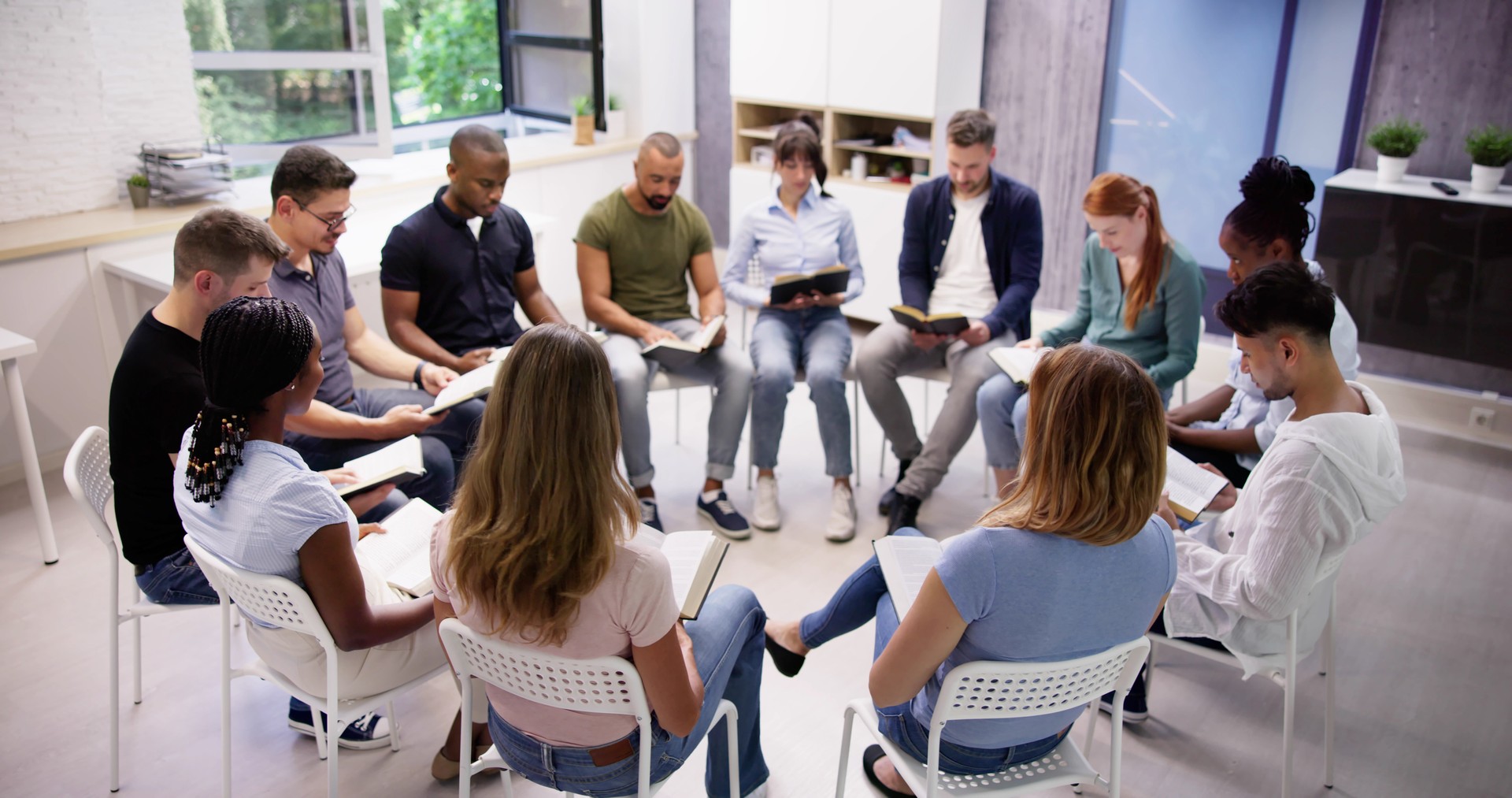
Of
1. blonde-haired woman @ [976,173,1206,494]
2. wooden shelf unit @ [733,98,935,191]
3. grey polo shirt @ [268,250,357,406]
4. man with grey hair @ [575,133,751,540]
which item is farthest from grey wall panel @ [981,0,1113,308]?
grey polo shirt @ [268,250,357,406]

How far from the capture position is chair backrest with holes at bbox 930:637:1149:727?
164 cm

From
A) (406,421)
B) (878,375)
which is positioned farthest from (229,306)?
(878,375)

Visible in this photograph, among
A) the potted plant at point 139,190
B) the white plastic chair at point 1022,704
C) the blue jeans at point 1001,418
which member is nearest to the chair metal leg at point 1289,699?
the white plastic chair at point 1022,704

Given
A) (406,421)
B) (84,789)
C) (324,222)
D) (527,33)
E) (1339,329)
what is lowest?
(84,789)

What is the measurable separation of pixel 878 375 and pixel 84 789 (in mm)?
2468

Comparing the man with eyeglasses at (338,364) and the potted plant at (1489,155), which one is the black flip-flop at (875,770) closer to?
the man with eyeglasses at (338,364)

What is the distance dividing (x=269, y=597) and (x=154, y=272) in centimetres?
238

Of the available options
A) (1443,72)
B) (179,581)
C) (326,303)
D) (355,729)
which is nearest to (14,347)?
(326,303)

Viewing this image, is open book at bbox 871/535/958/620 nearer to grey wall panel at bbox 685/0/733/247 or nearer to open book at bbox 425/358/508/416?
open book at bbox 425/358/508/416

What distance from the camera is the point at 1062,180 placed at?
5141 mm

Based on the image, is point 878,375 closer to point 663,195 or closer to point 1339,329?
point 663,195

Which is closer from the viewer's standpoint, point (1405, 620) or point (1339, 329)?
point (1339, 329)

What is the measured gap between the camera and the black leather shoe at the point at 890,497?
12.0 feet

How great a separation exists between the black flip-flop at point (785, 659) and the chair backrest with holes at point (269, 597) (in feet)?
3.20
